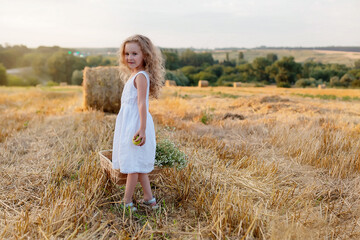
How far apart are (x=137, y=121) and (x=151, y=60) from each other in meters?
0.62

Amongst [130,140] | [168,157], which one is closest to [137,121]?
[130,140]

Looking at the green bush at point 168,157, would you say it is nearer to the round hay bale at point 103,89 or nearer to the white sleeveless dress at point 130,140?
the white sleeveless dress at point 130,140

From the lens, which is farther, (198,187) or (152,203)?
(198,187)

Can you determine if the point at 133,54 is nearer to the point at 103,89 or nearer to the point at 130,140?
the point at 130,140

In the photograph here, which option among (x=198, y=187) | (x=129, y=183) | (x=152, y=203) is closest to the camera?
(x=129, y=183)

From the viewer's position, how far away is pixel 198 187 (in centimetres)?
336

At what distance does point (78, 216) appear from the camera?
8.74ft

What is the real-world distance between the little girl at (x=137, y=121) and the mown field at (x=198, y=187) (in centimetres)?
34

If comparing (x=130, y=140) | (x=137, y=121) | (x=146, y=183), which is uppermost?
(x=137, y=121)

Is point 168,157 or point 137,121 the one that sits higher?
point 137,121

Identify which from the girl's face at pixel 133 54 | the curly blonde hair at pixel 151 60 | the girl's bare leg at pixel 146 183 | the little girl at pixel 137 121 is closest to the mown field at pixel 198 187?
the girl's bare leg at pixel 146 183

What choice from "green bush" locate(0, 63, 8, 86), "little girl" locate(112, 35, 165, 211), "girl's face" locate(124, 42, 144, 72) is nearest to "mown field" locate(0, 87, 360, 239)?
"little girl" locate(112, 35, 165, 211)

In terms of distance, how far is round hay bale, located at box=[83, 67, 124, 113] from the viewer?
9.15 m

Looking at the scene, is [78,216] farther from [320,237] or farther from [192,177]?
[320,237]
